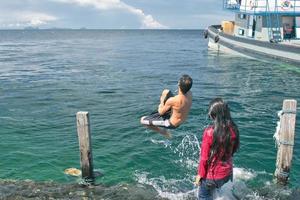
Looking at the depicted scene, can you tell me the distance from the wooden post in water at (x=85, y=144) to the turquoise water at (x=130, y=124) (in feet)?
2.90

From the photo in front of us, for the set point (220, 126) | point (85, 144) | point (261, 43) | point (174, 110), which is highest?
point (261, 43)

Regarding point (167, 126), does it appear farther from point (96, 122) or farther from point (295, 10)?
point (295, 10)

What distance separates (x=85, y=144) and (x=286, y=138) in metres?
4.49

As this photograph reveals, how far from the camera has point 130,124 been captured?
16703 mm

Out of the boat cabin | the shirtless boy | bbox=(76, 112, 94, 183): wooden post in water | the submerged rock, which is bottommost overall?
the submerged rock

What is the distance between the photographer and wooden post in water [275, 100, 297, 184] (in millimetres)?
8865

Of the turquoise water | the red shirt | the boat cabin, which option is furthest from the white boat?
the red shirt

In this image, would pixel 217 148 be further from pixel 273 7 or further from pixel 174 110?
pixel 273 7

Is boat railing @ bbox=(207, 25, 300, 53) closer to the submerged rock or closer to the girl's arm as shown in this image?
the submerged rock

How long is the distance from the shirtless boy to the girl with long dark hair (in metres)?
2.19

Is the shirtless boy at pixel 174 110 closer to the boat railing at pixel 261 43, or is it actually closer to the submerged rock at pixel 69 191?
the submerged rock at pixel 69 191

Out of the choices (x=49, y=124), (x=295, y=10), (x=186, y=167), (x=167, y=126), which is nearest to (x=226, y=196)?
(x=167, y=126)

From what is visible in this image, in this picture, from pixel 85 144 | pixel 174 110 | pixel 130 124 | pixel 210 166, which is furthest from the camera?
pixel 130 124

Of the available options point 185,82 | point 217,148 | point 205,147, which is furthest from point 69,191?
point 217,148
